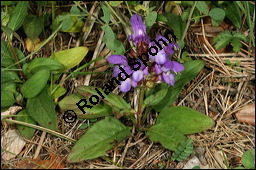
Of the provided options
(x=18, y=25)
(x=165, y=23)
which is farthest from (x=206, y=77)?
(x=18, y=25)

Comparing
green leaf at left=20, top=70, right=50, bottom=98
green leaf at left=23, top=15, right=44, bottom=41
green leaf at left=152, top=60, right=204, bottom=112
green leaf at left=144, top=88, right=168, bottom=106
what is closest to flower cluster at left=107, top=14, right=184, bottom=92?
green leaf at left=144, top=88, right=168, bottom=106

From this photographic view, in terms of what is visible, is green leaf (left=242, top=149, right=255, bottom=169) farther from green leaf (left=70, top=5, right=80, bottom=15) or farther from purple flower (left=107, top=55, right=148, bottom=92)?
green leaf (left=70, top=5, right=80, bottom=15)

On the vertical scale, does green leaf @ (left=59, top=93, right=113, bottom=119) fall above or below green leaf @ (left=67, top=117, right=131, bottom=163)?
above

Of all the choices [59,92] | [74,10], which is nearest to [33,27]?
[74,10]

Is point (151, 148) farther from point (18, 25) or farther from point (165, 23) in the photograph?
point (18, 25)

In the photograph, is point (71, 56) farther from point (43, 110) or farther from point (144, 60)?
point (144, 60)

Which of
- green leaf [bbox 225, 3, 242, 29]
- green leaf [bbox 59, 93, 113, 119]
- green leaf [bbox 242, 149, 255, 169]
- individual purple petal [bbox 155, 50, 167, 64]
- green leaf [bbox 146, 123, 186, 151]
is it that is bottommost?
green leaf [bbox 242, 149, 255, 169]
